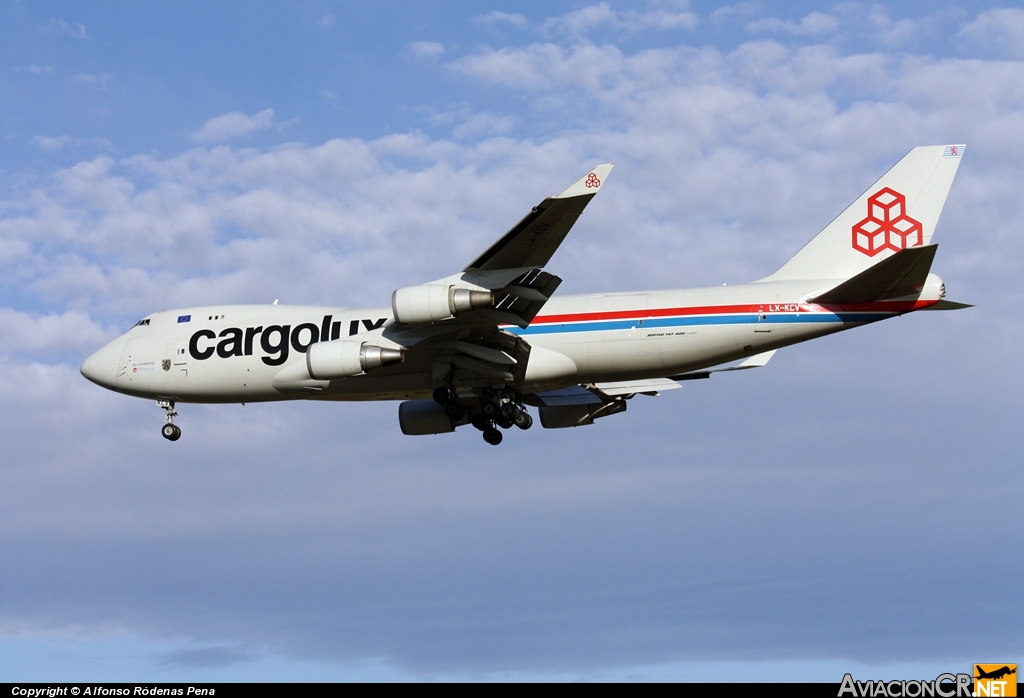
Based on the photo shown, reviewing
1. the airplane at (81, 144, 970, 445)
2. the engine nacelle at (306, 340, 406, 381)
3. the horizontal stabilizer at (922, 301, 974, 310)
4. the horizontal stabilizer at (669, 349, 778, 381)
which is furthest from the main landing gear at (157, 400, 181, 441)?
the horizontal stabilizer at (922, 301, 974, 310)

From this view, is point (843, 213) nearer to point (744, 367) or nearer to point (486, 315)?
point (744, 367)

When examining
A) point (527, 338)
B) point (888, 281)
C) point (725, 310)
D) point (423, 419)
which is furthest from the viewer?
point (423, 419)

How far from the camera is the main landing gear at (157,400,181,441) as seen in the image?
34781mm

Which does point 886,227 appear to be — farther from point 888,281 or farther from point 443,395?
point 443,395

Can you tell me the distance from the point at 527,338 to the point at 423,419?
4970mm

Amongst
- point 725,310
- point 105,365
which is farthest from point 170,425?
point 725,310

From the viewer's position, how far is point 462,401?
3334 centimetres

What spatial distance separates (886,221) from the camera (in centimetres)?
3234

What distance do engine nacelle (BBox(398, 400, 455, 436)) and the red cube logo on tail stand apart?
39.6 ft

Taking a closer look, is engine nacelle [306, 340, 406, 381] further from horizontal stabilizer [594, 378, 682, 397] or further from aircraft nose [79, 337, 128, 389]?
aircraft nose [79, 337, 128, 389]

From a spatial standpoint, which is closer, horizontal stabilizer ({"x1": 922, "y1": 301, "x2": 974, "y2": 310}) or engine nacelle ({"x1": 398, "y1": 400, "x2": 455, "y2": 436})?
horizontal stabilizer ({"x1": 922, "y1": 301, "x2": 974, "y2": 310})

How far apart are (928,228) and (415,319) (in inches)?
540

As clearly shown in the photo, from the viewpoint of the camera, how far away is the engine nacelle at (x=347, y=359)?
98.1ft

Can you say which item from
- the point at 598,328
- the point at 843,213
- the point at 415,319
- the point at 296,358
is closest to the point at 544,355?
the point at 598,328
